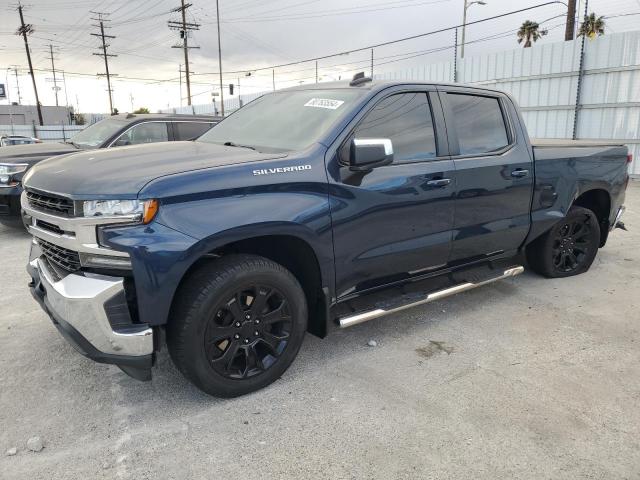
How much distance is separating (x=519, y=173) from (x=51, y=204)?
3.52 meters

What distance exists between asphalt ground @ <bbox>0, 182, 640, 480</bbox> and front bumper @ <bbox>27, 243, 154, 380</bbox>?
0.43 m

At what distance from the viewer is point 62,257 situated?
277 cm

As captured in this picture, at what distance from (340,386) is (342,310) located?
0.55 m

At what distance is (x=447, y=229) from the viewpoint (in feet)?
12.4

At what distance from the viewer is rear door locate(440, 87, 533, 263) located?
3.86 m

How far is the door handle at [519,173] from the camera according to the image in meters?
4.19

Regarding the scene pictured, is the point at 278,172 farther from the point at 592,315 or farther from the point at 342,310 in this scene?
the point at 592,315

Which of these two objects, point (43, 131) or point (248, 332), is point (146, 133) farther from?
point (43, 131)

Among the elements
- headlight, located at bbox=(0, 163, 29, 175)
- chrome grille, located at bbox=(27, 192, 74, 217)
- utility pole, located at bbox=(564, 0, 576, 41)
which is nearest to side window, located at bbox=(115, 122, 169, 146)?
headlight, located at bbox=(0, 163, 29, 175)

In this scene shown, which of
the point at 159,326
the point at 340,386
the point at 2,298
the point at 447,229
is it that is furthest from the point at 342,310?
the point at 2,298

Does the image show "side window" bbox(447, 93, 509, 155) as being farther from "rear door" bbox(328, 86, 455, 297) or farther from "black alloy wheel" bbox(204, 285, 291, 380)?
"black alloy wheel" bbox(204, 285, 291, 380)

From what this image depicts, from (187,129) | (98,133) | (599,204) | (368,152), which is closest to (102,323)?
(368,152)

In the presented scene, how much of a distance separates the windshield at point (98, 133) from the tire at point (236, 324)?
A: 5.48 m

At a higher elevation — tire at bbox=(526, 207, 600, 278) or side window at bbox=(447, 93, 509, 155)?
side window at bbox=(447, 93, 509, 155)
